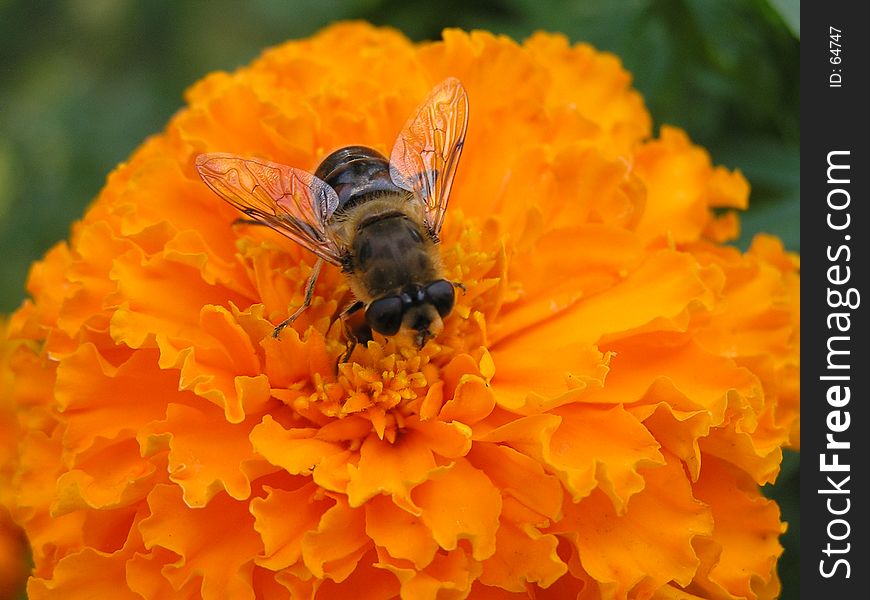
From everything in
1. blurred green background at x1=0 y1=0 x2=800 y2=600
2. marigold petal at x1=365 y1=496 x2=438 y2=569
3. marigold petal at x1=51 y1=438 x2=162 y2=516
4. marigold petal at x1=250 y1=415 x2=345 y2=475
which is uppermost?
blurred green background at x1=0 y1=0 x2=800 y2=600

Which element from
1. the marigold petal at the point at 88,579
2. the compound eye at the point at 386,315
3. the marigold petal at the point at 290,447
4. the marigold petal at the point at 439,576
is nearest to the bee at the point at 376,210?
the compound eye at the point at 386,315

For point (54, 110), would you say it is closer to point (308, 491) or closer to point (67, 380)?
point (67, 380)

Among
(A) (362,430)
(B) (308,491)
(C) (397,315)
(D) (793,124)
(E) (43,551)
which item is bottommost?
(E) (43,551)

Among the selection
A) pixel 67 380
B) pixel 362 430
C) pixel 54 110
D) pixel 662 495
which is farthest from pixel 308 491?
pixel 54 110

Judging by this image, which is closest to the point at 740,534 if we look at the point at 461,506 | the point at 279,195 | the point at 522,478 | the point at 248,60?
the point at 522,478

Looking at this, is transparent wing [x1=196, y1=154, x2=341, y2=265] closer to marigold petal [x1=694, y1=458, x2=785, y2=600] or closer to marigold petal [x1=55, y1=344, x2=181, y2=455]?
marigold petal [x1=55, y1=344, x2=181, y2=455]

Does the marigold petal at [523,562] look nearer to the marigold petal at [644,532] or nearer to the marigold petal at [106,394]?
the marigold petal at [644,532]

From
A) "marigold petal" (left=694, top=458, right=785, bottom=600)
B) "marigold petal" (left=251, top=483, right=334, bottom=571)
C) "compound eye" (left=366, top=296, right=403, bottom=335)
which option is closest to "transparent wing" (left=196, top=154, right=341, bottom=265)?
"compound eye" (left=366, top=296, right=403, bottom=335)

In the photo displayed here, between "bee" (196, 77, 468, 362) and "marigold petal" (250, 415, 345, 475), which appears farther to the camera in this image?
"bee" (196, 77, 468, 362)
